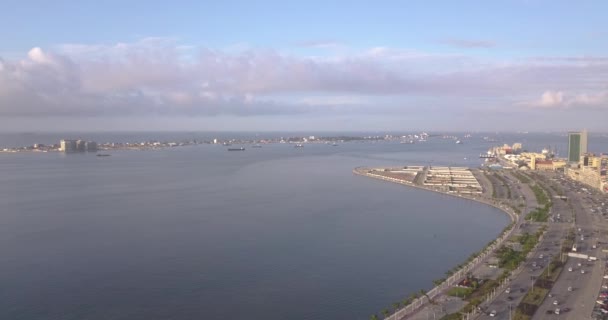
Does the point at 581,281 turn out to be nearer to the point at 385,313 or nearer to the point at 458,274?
the point at 458,274

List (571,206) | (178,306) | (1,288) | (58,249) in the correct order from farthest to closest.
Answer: (571,206)
(58,249)
(1,288)
(178,306)

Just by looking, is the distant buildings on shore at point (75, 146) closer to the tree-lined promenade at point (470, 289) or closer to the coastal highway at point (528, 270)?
the coastal highway at point (528, 270)

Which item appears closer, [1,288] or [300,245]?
[1,288]

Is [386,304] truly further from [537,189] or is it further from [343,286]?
[537,189]

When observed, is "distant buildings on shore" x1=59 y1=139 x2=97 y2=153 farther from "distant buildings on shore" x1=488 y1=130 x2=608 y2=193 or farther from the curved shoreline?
the curved shoreline

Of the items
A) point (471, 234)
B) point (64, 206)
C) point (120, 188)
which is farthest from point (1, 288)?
point (120, 188)

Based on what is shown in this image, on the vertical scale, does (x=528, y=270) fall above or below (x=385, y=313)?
above

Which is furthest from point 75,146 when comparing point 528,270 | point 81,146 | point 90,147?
point 528,270
